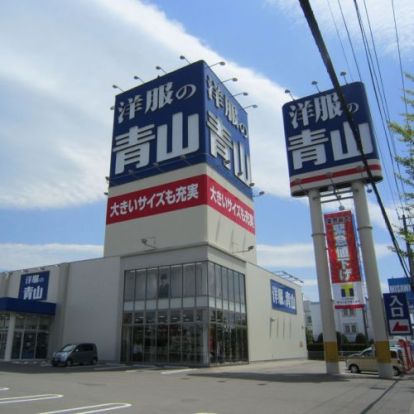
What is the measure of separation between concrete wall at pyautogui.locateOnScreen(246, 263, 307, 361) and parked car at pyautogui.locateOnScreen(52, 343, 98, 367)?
10.4 m

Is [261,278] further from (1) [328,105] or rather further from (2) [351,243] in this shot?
(1) [328,105]

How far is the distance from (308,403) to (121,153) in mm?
24812

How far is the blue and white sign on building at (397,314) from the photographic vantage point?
54.6 ft

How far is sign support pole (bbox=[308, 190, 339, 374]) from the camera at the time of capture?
19891 mm

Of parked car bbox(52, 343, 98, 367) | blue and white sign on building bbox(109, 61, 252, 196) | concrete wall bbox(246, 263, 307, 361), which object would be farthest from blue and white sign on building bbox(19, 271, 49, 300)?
concrete wall bbox(246, 263, 307, 361)

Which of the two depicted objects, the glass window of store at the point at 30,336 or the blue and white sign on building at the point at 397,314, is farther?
the glass window of store at the point at 30,336

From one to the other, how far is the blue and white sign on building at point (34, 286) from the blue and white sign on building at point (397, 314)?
24.1 meters

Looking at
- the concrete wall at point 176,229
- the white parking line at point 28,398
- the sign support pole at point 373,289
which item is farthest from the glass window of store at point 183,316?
the white parking line at point 28,398

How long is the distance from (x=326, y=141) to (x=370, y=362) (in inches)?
467

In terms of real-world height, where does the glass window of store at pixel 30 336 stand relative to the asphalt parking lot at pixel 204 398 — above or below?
above

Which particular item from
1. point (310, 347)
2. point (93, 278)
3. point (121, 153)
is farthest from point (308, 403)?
point (310, 347)

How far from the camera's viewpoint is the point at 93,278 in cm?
2867

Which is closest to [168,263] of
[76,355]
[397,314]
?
[76,355]

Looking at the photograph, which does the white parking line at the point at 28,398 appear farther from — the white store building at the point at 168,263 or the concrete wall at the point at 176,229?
the concrete wall at the point at 176,229
